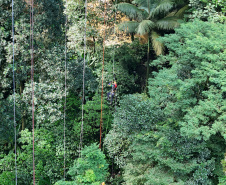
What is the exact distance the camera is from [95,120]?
12602mm

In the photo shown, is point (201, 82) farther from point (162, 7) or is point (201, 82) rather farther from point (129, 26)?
point (129, 26)

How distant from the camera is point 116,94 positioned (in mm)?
13062

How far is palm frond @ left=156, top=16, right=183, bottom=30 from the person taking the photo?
41.5ft

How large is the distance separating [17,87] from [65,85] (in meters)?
2.34

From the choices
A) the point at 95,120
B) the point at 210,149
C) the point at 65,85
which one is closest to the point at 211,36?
the point at 210,149

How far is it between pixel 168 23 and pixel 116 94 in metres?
4.17

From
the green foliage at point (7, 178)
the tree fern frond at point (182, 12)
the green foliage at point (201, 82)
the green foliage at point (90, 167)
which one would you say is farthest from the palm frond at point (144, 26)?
the green foliage at point (7, 178)

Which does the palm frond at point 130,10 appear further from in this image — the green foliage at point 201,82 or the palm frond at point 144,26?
the green foliage at point 201,82

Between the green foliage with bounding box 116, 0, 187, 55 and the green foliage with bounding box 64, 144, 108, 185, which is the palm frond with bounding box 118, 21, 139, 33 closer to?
the green foliage with bounding box 116, 0, 187, 55

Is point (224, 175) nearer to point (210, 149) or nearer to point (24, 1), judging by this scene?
point (210, 149)

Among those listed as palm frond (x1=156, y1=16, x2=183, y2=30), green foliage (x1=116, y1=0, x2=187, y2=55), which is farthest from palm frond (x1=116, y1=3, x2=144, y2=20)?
palm frond (x1=156, y1=16, x2=183, y2=30)

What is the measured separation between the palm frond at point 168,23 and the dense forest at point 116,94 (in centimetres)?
5

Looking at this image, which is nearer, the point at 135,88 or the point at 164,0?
the point at 164,0

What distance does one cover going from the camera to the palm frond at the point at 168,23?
12.7 meters
